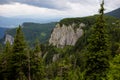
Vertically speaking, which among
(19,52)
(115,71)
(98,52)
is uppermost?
(98,52)

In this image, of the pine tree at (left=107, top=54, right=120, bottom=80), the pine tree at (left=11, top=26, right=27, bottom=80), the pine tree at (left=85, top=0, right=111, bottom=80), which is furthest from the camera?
the pine tree at (left=11, top=26, right=27, bottom=80)

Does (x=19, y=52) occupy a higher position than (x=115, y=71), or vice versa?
(x=115, y=71)

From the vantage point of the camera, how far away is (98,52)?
31672mm

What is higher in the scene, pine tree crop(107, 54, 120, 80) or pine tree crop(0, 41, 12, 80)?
pine tree crop(107, 54, 120, 80)

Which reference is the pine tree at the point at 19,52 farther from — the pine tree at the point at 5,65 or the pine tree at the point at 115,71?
the pine tree at the point at 115,71

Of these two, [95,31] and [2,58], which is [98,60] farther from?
[2,58]

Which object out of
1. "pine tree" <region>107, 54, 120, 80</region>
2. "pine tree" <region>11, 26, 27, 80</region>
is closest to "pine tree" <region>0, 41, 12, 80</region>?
"pine tree" <region>11, 26, 27, 80</region>

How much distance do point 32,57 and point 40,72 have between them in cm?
496

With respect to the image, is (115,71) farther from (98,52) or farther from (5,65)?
(5,65)

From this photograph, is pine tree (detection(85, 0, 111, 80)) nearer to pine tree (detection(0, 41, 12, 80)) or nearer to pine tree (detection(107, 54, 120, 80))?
pine tree (detection(107, 54, 120, 80))

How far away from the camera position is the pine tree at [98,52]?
3177 centimetres

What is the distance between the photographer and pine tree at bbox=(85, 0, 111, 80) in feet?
104

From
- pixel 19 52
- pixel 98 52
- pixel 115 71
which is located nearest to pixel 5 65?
pixel 19 52

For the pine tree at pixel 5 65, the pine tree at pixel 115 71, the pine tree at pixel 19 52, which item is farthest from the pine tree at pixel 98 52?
the pine tree at pixel 5 65
